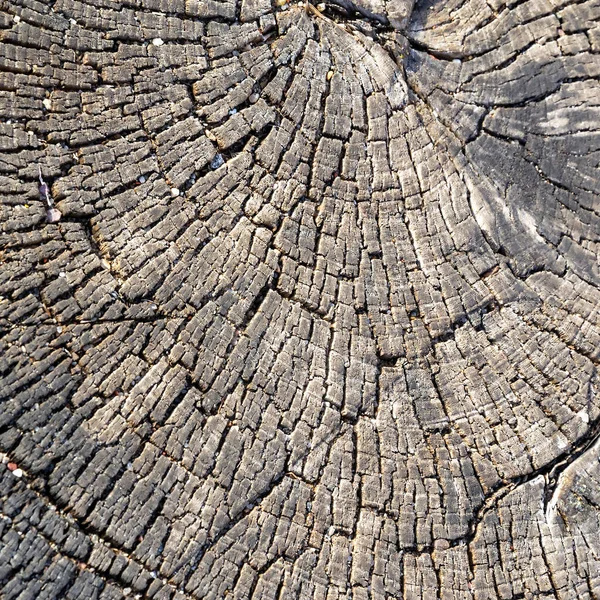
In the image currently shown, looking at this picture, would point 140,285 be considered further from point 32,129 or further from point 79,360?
point 32,129

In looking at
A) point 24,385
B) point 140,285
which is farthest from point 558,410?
point 24,385

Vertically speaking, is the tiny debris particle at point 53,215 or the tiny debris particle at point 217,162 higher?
the tiny debris particle at point 217,162

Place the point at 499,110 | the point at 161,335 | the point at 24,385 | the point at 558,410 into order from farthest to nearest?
the point at 499,110 < the point at 558,410 < the point at 161,335 < the point at 24,385

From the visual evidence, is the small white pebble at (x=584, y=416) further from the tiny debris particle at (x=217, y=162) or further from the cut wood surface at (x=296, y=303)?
the tiny debris particle at (x=217, y=162)

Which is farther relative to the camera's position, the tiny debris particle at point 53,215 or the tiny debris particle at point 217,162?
the tiny debris particle at point 217,162

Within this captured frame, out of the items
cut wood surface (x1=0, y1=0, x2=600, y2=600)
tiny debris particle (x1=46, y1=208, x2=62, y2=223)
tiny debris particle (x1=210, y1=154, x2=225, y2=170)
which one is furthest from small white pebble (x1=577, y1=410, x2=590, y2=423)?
tiny debris particle (x1=46, y1=208, x2=62, y2=223)

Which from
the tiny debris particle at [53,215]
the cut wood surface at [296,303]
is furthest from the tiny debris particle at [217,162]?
the tiny debris particle at [53,215]

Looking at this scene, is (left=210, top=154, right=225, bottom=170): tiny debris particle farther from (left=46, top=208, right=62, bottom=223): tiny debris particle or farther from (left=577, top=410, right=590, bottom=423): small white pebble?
(left=577, top=410, right=590, bottom=423): small white pebble

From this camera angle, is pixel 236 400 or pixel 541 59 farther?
pixel 541 59
